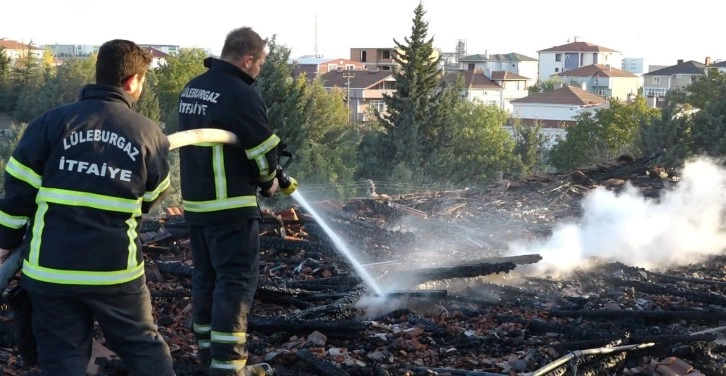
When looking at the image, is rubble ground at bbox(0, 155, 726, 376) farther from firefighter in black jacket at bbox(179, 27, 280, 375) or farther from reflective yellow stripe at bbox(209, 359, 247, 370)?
firefighter in black jacket at bbox(179, 27, 280, 375)

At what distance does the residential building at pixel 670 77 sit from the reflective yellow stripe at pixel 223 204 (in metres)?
107

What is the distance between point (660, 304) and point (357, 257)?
3.03 metres

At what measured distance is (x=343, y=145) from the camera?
54.4m

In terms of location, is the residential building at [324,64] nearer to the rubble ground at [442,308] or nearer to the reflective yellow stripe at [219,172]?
the rubble ground at [442,308]

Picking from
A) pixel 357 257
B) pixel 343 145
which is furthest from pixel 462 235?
pixel 343 145

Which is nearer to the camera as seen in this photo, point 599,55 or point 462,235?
point 462,235

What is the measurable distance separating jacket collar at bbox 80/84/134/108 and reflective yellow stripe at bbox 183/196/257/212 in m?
1.12

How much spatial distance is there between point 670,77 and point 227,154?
376 feet

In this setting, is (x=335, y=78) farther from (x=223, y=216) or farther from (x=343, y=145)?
(x=223, y=216)

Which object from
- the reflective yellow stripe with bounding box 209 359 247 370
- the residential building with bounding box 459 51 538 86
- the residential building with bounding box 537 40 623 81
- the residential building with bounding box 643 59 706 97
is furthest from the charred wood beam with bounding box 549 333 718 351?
the residential building with bounding box 537 40 623 81

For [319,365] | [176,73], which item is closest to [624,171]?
[319,365]

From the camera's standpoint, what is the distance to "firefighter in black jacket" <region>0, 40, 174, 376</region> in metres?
3.38

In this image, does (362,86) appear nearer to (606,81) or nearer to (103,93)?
(606,81)

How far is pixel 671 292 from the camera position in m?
7.23
